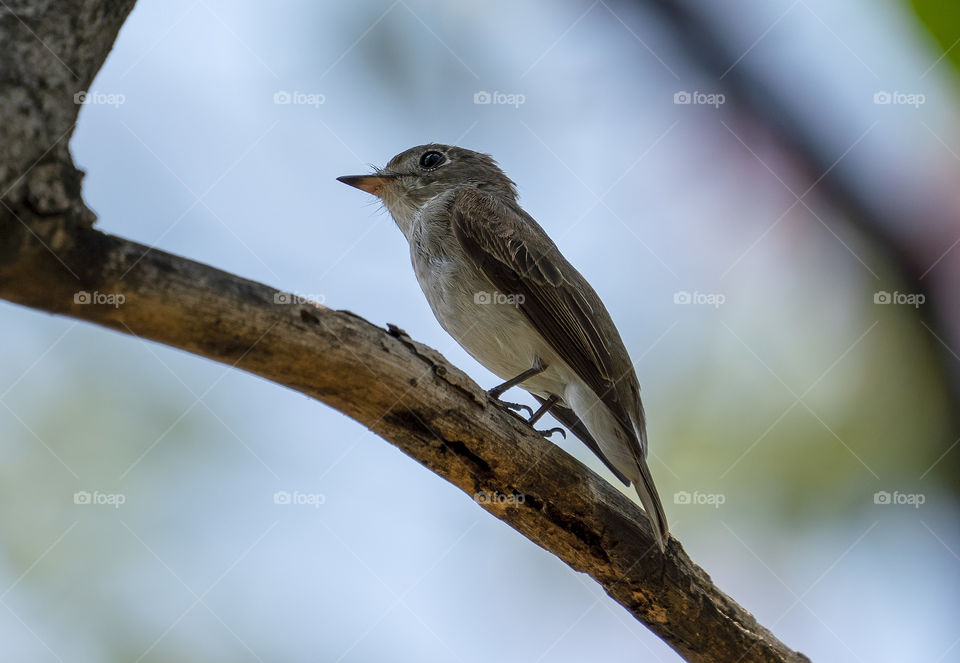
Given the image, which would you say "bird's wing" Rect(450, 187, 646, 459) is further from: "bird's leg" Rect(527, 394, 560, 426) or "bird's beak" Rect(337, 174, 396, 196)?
"bird's beak" Rect(337, 174, 396, 196)

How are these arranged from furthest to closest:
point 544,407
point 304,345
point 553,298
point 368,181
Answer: point 368,181
point 544,407
point 553,298
point 304,345

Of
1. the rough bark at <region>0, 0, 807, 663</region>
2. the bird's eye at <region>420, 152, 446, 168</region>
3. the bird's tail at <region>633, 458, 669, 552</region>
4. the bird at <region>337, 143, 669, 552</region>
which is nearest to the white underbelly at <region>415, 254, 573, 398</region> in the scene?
the bird at <region>337, 143, 669, 552</region>

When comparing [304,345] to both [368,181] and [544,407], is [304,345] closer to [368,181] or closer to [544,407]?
[544,407]

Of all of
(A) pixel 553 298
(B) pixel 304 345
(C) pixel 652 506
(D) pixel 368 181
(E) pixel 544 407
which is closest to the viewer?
(B) pixel 304 345


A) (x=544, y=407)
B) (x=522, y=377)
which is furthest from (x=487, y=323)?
(x=544, y=407)

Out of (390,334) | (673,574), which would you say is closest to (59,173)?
(390,334)

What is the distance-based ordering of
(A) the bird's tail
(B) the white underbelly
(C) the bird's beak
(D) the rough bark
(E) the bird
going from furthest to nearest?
(C) the bird's beak → (B) the white underbelly → (E) the bird → (A) the bird's tail → (D) the rough bark
